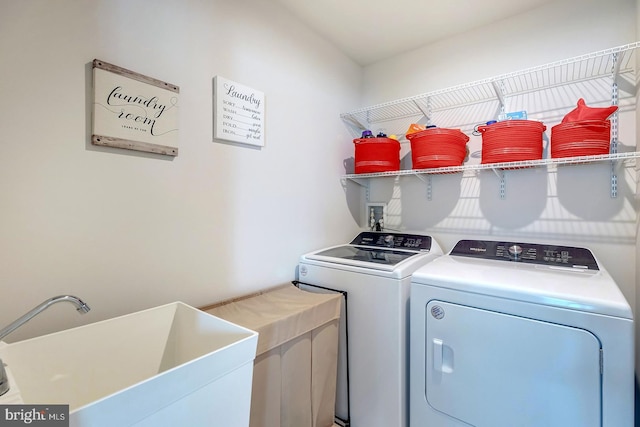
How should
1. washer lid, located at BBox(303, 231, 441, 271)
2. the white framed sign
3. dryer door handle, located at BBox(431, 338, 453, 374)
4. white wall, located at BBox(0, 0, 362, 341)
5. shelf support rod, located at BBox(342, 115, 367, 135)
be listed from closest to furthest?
1. white wall, located at BBox(0, 0, 362, 341)
2. dryer door handle, located at BBox(431, 338, 453, 374)
3. the white framed sign
4. washer lid, located at BBox(303, 231, 441, 271)
5. shelf support rod, located at BBox(342, 115, 367, 135)

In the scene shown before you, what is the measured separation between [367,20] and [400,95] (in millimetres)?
640

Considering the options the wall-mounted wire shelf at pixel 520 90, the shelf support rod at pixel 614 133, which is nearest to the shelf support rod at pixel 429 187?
the wall-mounted wire shelf at pixel 520 90

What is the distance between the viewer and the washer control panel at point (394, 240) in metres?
2.04

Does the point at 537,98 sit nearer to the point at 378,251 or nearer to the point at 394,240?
the point at 394,240

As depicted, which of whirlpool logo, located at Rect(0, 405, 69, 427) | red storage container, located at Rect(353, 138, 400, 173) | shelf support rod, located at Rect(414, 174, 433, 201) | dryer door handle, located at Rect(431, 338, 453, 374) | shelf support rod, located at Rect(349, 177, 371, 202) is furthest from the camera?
shelf support rod, located at Rect(349, 177, 371, 202)

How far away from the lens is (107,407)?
2.02 ft

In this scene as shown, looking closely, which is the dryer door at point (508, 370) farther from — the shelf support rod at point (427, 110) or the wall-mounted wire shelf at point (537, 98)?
the shelf support rod at point (427, 110)

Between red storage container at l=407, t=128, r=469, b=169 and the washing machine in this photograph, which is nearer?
the washing machine

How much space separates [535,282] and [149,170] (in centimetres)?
174

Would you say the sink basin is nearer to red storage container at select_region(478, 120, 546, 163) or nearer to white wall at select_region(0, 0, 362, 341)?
white wall at select_region(0, 0, 362, 341)

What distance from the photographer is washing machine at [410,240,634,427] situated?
106cm

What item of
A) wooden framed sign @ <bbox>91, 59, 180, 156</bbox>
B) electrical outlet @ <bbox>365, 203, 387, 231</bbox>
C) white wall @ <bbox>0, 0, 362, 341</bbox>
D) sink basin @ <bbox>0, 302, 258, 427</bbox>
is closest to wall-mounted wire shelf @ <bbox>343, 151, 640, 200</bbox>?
electrical outlet @ <bbox>365, 203, 387, 231</bbox>

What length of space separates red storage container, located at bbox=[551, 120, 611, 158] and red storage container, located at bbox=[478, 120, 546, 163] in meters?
0.13

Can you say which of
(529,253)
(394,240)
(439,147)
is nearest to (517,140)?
(439,147)
